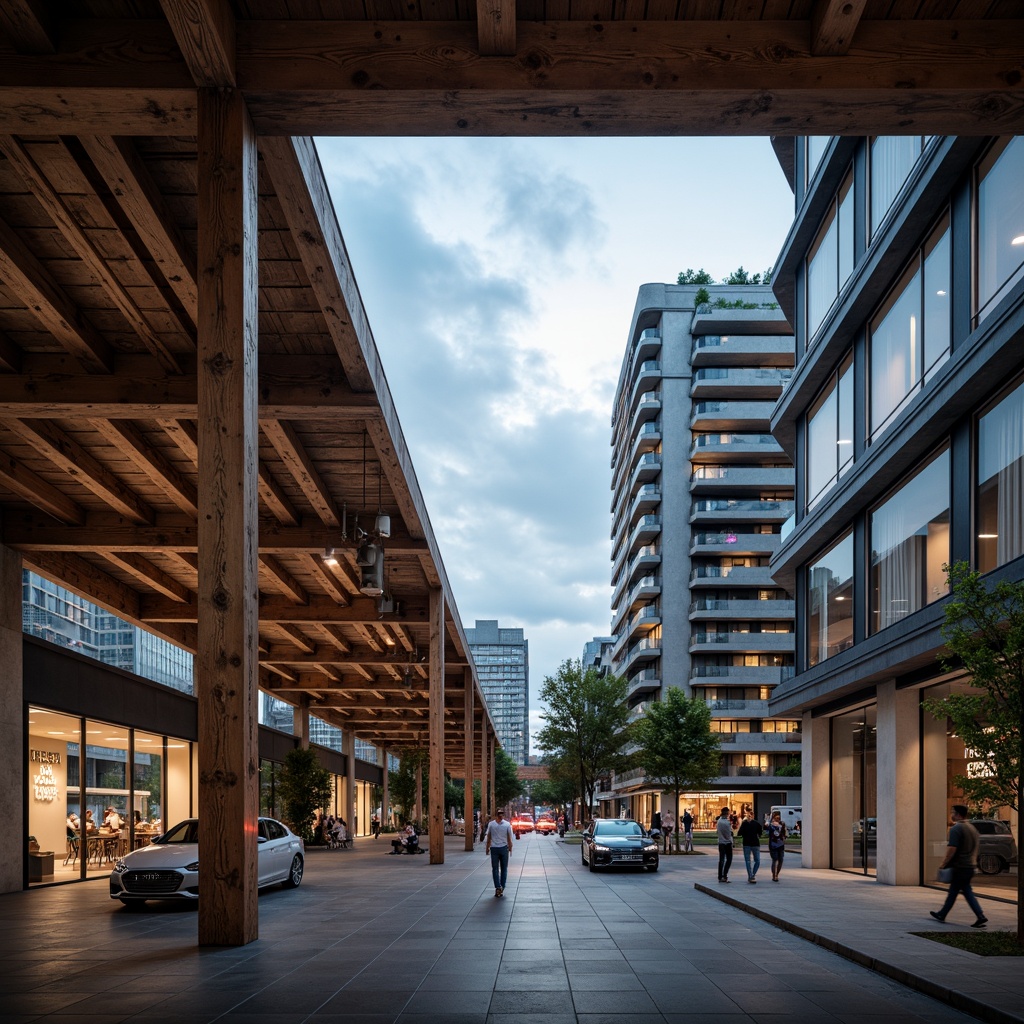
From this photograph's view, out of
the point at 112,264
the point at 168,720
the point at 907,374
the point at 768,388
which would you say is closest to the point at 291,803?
the point at 168,720

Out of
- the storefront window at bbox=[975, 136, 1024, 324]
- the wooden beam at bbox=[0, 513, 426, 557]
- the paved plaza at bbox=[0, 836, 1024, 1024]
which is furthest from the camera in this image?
the wooden beam at bbox=[0, 513, 426, 557]

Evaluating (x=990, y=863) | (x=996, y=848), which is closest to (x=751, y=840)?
(x=990, y=863)

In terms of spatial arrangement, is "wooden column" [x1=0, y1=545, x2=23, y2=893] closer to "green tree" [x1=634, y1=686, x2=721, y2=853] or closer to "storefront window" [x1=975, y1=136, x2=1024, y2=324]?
"storefront window" [x1=975, y1=136, x2=1024, y2=324]

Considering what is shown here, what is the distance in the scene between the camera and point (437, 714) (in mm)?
27188

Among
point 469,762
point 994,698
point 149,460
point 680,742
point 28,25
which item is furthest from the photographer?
point 680,742

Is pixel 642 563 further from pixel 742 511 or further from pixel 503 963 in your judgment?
pixel 503 963

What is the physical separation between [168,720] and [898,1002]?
22654mm

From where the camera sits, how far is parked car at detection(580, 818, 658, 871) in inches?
1021

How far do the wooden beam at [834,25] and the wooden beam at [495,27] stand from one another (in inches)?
102

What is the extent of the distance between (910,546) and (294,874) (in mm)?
12999

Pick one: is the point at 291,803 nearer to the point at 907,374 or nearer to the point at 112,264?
the point at 907,374

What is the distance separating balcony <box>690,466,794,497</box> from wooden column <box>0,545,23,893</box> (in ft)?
207

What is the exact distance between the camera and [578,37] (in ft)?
31.0

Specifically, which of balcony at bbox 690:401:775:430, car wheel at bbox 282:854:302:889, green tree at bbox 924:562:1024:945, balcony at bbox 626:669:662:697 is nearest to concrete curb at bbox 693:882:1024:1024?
green tree at bbox 924:562:1024:945
